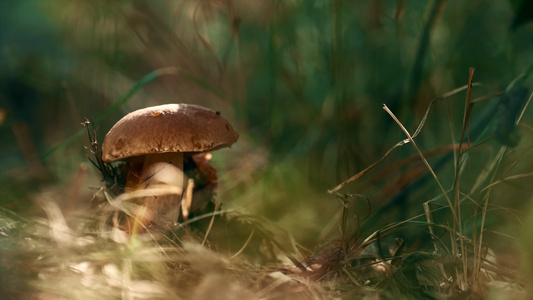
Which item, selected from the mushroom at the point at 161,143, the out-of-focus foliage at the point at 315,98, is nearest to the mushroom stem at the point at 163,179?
the mushroom at the point at 161,143

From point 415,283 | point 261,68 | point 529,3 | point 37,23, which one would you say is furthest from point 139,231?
point 37,23

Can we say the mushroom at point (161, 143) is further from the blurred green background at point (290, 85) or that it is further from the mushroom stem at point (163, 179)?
the blurred green background at point (290, 85)

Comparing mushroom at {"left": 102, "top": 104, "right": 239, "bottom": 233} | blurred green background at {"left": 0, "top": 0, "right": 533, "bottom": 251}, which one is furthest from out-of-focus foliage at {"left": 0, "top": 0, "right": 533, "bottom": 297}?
mushroom at {"left": 102, "top": 104, "right": 239, "bottom": 233}

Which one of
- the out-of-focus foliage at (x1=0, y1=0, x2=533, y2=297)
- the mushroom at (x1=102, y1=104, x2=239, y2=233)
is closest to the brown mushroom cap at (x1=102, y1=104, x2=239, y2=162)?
the mushroom at (x1=102, y1=104, x2=239, y2=233)

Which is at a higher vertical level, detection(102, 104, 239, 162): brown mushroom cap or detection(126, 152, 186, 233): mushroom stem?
detection(102, 104, 239, 162): brown mushroom cap

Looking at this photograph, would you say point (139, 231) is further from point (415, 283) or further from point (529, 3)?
point (529, 3)

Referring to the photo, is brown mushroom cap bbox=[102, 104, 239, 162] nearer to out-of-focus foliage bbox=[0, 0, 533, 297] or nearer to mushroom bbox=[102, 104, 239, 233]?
mushroom bbox=[102, 104, 239, 233]

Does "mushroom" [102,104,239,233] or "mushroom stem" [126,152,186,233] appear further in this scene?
"mushroom stem" [126,152,186,233]
